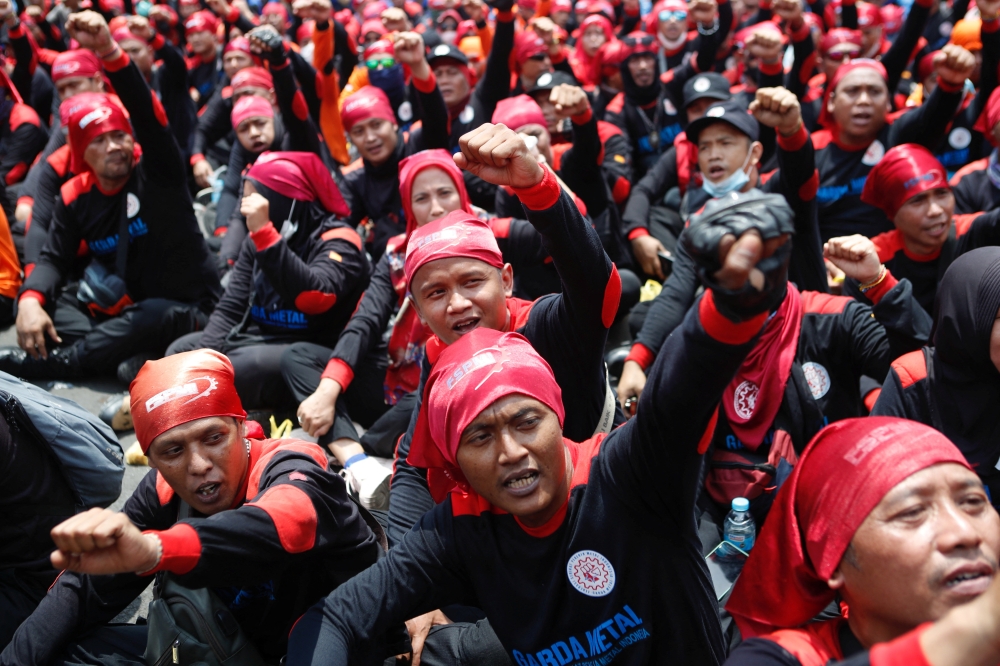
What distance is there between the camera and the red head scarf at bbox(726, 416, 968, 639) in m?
1.50

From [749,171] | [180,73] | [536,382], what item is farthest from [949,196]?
[180,73]

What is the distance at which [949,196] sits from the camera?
152 inches

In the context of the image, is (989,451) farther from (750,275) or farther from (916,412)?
(750,275)

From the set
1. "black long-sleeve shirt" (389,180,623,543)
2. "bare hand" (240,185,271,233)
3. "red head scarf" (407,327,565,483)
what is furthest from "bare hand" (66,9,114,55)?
"red head scarf" (407,327,565,483)

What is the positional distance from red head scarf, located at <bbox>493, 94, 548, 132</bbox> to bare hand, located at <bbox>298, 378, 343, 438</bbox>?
204 cm

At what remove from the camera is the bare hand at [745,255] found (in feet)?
4.27

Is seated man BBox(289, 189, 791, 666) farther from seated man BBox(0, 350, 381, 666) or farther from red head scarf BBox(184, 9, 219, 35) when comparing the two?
red head scarf BBox(184, 9, 219, 35)

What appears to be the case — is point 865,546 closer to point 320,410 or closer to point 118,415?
point 320,410

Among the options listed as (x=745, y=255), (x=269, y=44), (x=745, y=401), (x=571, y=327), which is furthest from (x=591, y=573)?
(x=269, y=44)

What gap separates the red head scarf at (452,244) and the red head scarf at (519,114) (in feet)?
7.18

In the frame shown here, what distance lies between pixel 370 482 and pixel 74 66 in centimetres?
535

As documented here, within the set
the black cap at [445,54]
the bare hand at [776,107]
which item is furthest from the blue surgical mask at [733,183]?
the black cap at [445,54]

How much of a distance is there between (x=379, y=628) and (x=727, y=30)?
670cm

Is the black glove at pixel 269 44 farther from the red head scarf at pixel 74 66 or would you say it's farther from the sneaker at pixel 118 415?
the red head scarf at pixel 74 66
